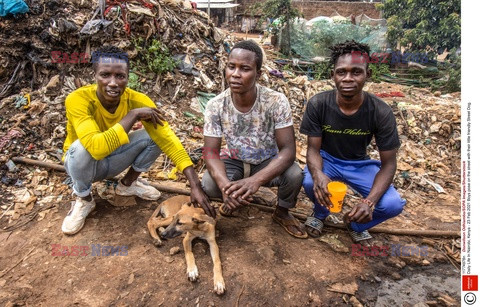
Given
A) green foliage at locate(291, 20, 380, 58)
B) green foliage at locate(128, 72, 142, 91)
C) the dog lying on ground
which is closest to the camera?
the dog lying on ground

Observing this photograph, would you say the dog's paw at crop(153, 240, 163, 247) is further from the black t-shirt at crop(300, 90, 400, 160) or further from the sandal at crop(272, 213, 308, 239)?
the black t-shirt at crop(300, 90, 400, 160)

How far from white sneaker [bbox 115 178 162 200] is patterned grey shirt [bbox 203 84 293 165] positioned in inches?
36.6

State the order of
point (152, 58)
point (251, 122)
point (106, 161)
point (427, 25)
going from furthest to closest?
point (427, 25) < point (152, 58) < point (106, 161) < point (251, 122)

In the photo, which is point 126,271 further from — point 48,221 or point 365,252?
point 365,252

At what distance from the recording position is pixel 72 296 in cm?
221

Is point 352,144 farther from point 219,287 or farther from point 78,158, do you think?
point 78,158

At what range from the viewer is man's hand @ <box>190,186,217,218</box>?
256cm

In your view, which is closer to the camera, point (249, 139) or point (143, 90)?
point (249, 139)

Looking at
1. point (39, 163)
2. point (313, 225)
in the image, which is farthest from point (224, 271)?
point (39, 163)

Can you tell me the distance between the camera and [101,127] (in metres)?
2.75

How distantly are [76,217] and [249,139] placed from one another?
1638 millimetres

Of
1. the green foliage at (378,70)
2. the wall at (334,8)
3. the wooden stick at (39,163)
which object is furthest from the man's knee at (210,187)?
the wall at (334,8)

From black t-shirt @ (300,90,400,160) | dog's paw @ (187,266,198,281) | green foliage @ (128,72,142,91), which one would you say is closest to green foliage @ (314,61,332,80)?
green foliage @ (128,72,142,91)

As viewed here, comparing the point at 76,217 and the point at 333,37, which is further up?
the point at 333,37
